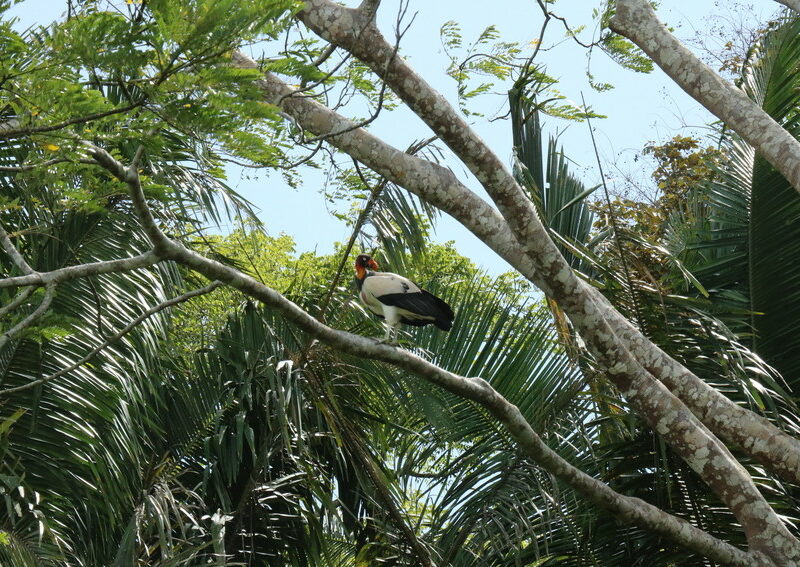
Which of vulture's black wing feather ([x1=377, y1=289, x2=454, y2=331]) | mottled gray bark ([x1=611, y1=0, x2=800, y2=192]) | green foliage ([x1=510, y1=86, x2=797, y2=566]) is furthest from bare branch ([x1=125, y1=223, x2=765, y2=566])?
mottled gray bark ([x1=611, y1=0, x2=800, y2=192])

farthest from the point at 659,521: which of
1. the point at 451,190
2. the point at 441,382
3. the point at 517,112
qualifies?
the point at 517,112

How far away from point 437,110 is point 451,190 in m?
0.54

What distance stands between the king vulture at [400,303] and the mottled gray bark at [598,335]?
3.03ft

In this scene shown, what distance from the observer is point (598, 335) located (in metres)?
5.27

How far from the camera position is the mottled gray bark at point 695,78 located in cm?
641

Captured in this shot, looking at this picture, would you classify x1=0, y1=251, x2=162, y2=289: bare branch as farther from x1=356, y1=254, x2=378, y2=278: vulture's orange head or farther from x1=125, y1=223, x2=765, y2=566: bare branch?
x1=356, y1=254, x2=378, y2=278: vulture's orange head

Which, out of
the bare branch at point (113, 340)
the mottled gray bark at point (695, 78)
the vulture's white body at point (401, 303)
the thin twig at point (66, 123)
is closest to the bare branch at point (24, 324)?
the bare branch at point (113, 340)

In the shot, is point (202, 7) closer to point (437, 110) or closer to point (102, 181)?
point (102, 181)

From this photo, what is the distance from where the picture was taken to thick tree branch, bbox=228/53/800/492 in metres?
5.60

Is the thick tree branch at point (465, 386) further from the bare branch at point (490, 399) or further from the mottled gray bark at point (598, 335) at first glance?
the mottled gray bark at point (598, 335)

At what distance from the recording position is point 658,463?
5855 millimetres

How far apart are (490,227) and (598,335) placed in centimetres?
91

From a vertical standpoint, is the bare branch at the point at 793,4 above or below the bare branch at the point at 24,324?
below

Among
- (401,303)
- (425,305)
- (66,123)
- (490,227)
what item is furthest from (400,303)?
(66,123)
